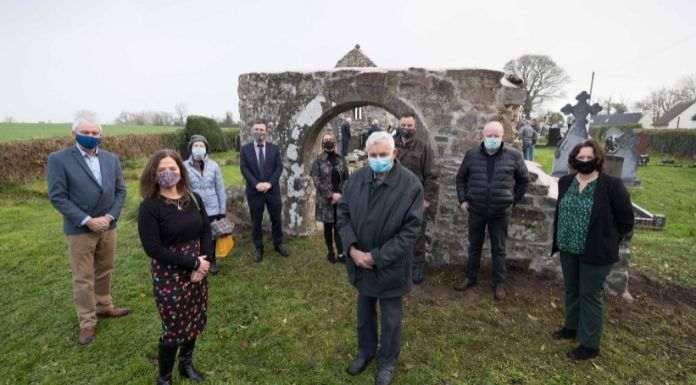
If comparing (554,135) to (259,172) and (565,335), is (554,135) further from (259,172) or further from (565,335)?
(259,172)

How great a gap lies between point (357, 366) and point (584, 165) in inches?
104

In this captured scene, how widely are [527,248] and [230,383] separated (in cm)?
394

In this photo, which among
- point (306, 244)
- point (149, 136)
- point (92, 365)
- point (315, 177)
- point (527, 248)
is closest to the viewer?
point (92, 365)

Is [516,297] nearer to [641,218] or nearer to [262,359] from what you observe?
[262,359]

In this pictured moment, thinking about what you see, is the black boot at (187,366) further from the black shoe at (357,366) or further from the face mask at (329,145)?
the face mask at (329,145)

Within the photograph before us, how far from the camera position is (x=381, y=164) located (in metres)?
2.97

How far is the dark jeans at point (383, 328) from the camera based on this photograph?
10.1 ft

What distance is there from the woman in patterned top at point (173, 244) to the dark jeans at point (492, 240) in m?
3.05

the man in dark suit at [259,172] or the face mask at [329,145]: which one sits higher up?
the face mask at [329,145]

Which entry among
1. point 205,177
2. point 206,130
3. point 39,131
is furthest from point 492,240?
point 39,131

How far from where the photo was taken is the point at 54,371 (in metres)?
3.35

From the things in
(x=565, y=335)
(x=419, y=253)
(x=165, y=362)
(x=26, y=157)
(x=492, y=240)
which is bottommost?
(x=565, y=335)

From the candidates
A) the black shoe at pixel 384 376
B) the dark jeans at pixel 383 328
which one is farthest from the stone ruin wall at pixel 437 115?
the black shoe at pixel 384 376

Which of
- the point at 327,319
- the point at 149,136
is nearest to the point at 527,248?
the point at 327,319
